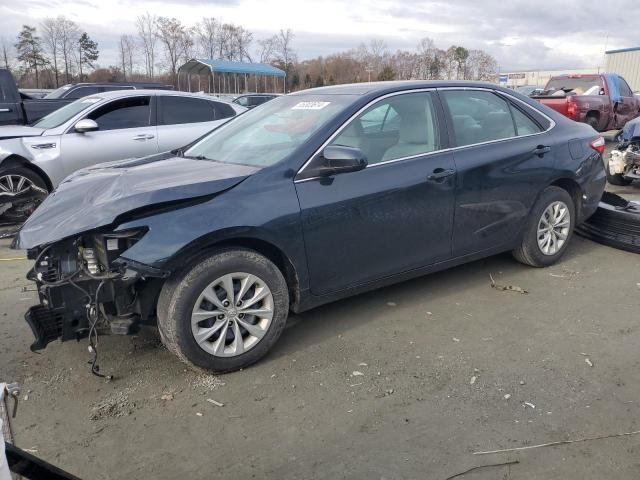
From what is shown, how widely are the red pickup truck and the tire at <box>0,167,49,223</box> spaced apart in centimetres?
1240

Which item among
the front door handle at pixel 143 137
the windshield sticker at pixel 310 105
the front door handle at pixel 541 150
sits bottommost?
the front door handle at pixel 143 137

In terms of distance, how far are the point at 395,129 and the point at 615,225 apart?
3.07 m

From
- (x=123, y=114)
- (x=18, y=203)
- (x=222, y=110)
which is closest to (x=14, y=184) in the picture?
(x=18, y=203)

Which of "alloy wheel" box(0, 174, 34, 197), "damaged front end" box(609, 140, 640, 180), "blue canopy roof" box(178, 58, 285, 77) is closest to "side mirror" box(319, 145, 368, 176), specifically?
"alloy wheel" box(0, 174, 34, 197)

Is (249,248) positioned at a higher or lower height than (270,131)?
lower

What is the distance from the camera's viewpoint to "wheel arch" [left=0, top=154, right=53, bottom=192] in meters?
7.20

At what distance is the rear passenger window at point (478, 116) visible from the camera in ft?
14.7

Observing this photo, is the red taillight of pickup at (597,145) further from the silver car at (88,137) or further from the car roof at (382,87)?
the silver car at (88,137)

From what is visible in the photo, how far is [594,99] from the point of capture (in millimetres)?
14992

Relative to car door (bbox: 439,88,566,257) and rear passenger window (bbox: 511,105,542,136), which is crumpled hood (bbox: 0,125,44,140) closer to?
car door (bbox: 439,88,566,257)

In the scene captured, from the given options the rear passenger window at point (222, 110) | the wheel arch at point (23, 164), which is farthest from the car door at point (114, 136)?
the rear passenger window at point (222, 110)

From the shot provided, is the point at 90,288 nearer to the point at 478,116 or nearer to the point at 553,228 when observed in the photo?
the point at 478,116

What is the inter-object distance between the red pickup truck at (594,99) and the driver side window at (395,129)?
11.6 m

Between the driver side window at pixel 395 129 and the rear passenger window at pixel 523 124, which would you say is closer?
the driver side window at pixel 395 129
